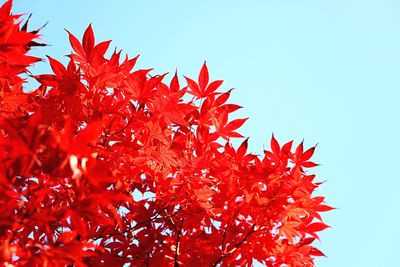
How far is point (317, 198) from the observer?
2641 millimetres

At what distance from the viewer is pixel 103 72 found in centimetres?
229

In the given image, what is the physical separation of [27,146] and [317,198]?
182cm

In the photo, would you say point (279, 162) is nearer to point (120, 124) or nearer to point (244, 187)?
point (244, 187)

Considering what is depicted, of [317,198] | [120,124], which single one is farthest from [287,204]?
[120,124]

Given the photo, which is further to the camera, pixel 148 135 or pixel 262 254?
pixel 262 254

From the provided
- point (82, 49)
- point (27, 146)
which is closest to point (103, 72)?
point (82, 49)

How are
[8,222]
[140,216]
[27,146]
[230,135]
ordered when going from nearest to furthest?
1. [27,146]
2. [8,222]
3. [140,216]
4. [230,135]

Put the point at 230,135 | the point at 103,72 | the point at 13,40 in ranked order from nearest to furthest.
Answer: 1. the point at 13,40
2. the point at 103,72
3. the point at 230,135

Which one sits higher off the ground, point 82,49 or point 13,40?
point 82,49

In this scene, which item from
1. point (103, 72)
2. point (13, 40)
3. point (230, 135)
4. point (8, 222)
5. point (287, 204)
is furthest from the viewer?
point (230, 135)

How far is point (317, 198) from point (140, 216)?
1038 millimetres

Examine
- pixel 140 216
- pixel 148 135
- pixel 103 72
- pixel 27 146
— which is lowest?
pixel 27 146

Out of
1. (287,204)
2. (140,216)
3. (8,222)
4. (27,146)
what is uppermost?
(287,204)

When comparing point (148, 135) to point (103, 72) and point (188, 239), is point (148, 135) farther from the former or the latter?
point (188, 239)
